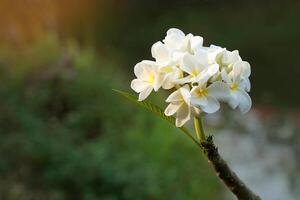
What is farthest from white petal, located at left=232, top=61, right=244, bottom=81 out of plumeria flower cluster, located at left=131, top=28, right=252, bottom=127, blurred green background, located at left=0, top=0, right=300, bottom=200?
blurred green background, located at left=0, top=0, right=300, bottom=200

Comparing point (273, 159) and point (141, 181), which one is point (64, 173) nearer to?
point (141, 181)

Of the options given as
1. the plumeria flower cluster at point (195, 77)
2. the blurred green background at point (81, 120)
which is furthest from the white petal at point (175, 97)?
the blurred green background at point (81, 120)

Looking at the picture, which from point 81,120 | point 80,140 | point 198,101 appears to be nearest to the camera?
point 198,101

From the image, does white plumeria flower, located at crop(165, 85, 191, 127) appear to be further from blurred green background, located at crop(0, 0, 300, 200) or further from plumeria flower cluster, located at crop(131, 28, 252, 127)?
blurred green background, located at crop(0, 0, 300, 200)

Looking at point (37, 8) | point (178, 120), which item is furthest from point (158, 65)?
point (37, 8)

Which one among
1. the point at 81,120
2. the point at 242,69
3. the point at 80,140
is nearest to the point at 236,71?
the point at 242,69

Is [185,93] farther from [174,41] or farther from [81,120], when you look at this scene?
[81,120]
